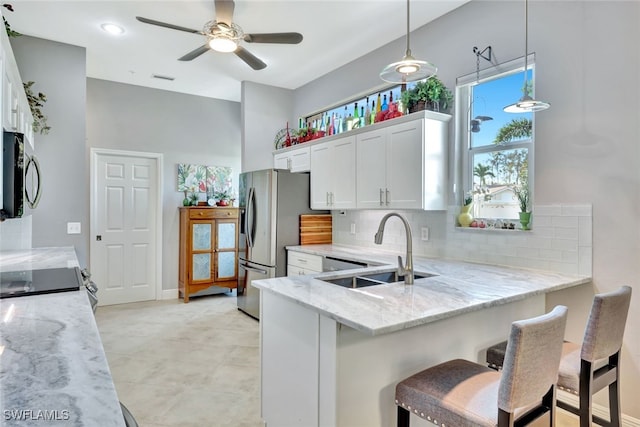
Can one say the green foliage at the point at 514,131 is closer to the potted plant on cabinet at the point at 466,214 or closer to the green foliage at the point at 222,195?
the potted plant on cabinet at the point at 466,214

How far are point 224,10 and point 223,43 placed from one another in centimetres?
26

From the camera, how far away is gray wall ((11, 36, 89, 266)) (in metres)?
3.75

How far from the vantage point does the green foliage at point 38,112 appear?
142 inches

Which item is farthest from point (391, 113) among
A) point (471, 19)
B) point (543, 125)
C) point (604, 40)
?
point (604, 40)

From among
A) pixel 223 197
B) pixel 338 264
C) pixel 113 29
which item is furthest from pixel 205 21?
pixel 223 197

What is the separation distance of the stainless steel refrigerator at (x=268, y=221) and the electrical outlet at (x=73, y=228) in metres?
1.76

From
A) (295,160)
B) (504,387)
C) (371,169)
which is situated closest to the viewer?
(504,387)

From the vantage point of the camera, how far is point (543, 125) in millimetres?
2639

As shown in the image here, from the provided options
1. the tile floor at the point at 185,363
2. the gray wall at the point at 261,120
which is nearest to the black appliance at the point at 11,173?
the tile floor at the point at 185,363

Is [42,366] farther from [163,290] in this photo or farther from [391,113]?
[163,290]

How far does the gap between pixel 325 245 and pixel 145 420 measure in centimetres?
261

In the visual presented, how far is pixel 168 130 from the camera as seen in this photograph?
18.2 feet

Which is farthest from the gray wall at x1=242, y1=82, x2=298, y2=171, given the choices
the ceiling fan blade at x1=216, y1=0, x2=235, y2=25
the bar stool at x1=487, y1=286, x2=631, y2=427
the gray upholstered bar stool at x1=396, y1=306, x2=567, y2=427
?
the bar stool at x1=487, y1=286, x2=631, y2=427

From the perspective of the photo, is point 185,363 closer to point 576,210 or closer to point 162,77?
point 576,210
